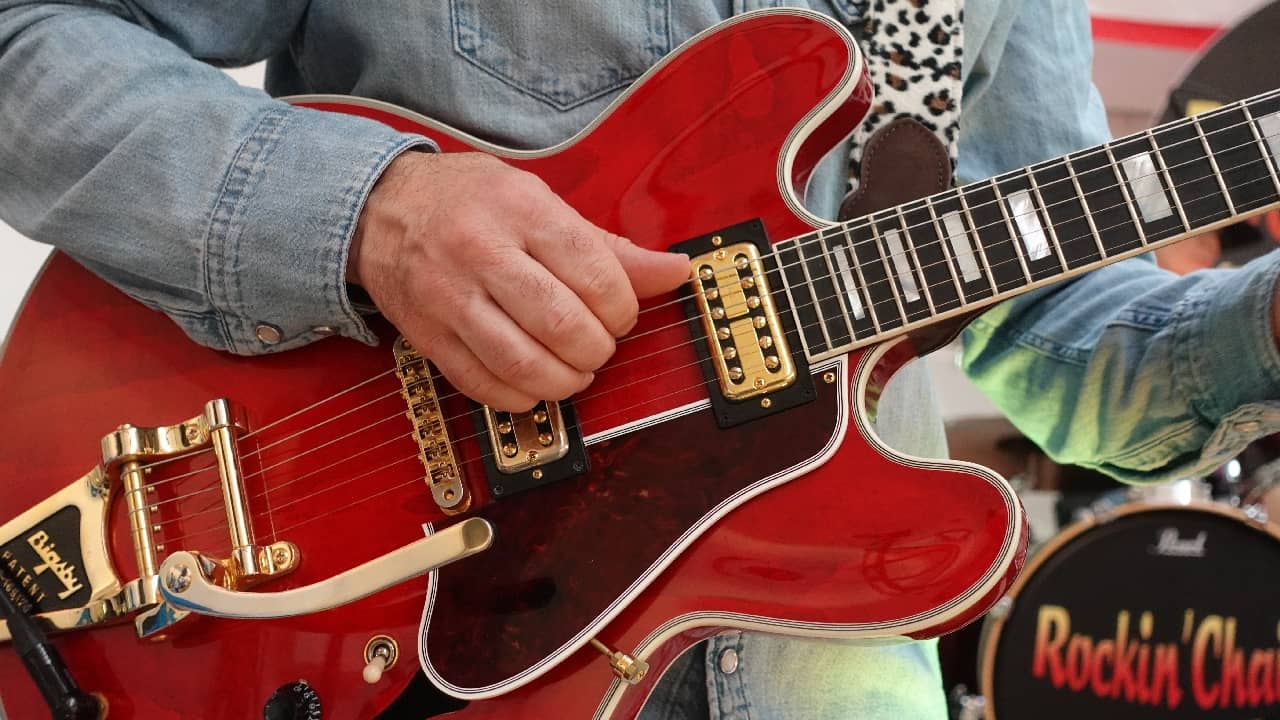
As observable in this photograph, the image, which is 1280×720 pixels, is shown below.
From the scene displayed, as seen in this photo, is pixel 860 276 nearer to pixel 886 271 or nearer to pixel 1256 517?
pixel 886 271

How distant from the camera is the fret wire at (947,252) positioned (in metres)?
0.66

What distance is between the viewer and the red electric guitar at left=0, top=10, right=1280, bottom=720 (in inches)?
24.6

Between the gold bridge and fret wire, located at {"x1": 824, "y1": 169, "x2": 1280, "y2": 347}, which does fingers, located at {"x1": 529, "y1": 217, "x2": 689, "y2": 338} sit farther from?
the gold bridge

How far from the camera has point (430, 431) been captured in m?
0.67

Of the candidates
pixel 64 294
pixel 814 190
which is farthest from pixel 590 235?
pixel 64 294

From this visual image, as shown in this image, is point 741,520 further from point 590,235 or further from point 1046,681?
point 1046,681

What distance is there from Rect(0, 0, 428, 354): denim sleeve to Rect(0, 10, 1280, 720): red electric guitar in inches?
2.4

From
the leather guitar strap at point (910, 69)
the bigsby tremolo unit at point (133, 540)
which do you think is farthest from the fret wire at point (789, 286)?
the bigsby tremolo unit at point (133, 540)

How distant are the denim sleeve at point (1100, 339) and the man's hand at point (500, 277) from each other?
1.78 ft

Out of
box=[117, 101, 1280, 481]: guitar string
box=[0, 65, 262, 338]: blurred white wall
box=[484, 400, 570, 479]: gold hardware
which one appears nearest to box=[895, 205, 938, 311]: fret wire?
box=[117, 101, 1280, 481]: guitar string

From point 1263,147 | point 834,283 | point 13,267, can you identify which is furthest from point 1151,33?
point 13,267

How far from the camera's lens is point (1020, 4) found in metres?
0.99

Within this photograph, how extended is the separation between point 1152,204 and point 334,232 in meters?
0.64

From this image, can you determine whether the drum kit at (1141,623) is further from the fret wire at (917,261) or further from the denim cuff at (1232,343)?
the fret wire at (917,261)
